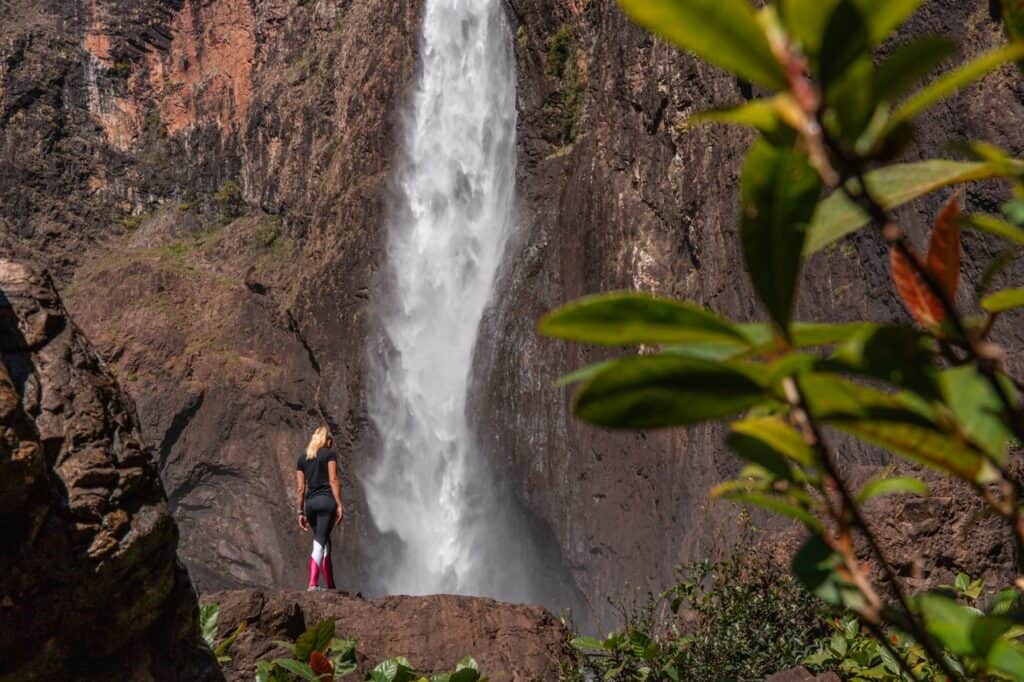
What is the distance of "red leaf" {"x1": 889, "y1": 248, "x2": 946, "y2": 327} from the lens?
0.79 meters

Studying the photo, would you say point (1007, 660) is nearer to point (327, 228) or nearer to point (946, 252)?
point (946, 252)

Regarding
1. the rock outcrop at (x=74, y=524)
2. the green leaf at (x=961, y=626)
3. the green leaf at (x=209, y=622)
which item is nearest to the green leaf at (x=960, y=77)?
the green leaf at (x=961, y=626)

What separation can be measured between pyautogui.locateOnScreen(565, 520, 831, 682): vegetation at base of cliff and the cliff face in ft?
11.3

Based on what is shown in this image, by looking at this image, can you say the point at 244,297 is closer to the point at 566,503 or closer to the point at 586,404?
the point at 566,503

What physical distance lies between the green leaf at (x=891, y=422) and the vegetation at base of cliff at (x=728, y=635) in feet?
12.1

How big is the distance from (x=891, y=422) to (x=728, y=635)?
461cm

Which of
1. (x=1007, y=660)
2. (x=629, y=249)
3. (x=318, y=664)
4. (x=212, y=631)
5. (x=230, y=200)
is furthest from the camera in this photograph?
(x=230, y=200)

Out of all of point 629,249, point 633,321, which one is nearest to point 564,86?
point 629,249

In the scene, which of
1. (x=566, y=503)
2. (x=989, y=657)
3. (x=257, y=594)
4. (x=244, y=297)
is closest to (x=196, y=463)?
(x=244, y=297)

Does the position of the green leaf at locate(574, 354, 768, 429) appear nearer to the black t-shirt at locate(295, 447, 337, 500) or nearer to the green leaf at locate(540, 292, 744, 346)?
the green leaf at locate(540, 292, 744, 346)

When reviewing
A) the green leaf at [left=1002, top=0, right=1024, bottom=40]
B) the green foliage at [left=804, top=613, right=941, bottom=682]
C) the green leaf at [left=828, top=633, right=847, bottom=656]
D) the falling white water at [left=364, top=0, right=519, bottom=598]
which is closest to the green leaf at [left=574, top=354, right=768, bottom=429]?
the green leaf at [left=1002, top=0, right=1024, bottom=40]

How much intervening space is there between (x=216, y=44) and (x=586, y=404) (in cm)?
3636

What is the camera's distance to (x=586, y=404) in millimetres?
703

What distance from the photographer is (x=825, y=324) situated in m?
0.75
